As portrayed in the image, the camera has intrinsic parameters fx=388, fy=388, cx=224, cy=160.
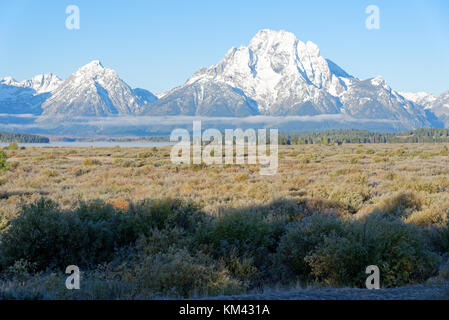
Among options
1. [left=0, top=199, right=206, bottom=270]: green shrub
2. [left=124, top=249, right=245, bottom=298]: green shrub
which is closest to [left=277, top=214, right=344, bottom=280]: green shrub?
[left=124, top=249, right=245, bottom=298]: green shrub

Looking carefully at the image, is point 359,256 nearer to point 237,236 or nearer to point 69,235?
point 237,236

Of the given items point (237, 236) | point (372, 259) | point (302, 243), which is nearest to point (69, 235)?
point (237, 236)

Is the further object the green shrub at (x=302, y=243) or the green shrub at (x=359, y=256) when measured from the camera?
the green shrub at (x=302, y=243)

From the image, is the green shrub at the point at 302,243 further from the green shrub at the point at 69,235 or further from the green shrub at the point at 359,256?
the green shrub at the point at 69,235

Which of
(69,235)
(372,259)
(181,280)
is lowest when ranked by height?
(181,280)

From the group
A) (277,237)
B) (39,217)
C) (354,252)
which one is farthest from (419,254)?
(39,217)

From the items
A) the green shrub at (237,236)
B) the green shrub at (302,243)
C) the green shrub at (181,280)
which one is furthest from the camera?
the green shrub at (237,236)

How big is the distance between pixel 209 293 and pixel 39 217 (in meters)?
4.16

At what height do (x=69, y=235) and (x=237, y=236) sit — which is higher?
(x=69, y=235)

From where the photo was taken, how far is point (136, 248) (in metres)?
8.58

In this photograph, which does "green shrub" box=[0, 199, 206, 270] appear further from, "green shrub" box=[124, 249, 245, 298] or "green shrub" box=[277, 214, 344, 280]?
"green shrub" box=[277, 214, 344, 280]

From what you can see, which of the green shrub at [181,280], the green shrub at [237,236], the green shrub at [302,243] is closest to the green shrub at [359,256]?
the green shrub at [302,243]

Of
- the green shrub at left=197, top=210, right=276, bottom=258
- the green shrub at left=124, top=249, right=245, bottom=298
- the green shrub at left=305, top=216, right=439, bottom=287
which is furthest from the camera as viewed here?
the green shrub at left=197, top=210, right=276, bottom=258
